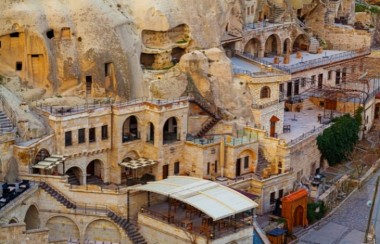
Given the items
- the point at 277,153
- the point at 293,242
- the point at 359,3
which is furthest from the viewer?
the point at 359,3

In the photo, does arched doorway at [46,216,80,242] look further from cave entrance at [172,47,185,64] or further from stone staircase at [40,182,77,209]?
cave entrance at [172,47,185,64]

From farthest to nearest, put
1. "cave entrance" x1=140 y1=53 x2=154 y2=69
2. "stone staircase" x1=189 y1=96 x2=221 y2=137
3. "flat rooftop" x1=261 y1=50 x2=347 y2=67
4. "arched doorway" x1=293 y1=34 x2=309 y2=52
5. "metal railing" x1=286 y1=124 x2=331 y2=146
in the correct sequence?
"arched doorway" x1=293 y1=34 x2=309 y2=52 < "flat rooftop" x1=261 y1=50 x2=347 y2=67 < "metal railing" x1=286 y1=124 x2=331 y2=146 < "cave entrance" x1=140 y1=53 x2=154 y2=69 < "stone staircase" x1=189 y1=96 x2=221 y2=137

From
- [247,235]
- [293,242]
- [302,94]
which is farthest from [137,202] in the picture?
[302,94]

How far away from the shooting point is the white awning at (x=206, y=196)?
191 feet

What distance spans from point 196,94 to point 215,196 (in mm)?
16227

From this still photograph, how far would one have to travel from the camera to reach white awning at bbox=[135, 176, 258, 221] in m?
58.2

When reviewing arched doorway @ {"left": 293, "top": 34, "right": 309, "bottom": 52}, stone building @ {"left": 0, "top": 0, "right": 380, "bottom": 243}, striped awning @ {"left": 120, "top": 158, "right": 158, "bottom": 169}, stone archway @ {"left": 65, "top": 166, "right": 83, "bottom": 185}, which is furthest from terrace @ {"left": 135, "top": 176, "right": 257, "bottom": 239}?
arched doorway @ {"left": 293, "top": 34, "right": 309, "bottom": 52}

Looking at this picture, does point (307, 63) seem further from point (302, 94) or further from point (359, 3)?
point (359, 3)

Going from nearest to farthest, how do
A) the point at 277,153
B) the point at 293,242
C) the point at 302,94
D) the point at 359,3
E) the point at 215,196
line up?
1. the point at 215,196
2. the point at 293,242
3. the point at 277,153
4. the point at 302,94
5. the point at 359,3

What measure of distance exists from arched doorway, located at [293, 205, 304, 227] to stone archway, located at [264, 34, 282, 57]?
30567 mm

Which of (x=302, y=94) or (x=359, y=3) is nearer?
(x=302, y=94)

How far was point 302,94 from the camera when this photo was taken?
300 feet

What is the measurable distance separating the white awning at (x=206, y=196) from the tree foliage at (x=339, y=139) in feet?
69.5

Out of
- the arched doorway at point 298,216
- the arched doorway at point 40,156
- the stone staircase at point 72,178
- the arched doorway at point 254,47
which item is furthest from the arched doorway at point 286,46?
the arched doorway at point 40,156
